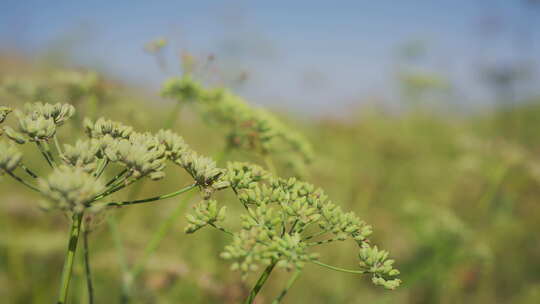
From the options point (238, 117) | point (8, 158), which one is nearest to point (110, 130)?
point (8, 158)

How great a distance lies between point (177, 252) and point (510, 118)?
1127 centimetres

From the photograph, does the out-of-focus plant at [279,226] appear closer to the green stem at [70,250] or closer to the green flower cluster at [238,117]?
the green stem at [70,250]

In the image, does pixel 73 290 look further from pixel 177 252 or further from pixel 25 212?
pixel 177 252

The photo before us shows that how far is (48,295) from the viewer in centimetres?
358

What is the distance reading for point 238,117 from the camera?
9.00 ft

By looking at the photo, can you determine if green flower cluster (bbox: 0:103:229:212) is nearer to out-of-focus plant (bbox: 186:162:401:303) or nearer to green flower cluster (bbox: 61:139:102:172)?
green flower cluster (bbox: 61:139:102:172)

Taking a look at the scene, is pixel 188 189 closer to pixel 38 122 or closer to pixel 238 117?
pixel 38 122

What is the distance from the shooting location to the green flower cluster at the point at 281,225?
4.35 feet

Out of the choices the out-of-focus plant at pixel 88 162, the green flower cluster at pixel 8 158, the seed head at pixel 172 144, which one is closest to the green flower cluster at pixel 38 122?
the out-of-focus plant at pixel 88 162

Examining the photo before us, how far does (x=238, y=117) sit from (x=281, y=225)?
141 centimetres

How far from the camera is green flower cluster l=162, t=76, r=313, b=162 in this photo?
105 inches

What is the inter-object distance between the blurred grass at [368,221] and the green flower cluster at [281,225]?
893 millimetres

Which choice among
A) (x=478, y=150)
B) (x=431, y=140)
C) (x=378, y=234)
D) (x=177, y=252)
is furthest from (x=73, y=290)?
(x=431, y=140)

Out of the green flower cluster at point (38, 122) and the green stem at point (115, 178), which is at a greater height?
the green flower cluster at point (38, 122)
